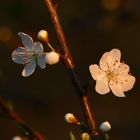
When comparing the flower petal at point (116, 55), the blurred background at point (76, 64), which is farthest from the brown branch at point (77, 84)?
the blurred background at point (76, 64)

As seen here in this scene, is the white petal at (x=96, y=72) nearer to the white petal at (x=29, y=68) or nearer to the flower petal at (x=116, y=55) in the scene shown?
the flower petal at (x=116, y=55)

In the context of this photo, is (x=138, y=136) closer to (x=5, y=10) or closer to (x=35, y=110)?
(x=35, y=110)

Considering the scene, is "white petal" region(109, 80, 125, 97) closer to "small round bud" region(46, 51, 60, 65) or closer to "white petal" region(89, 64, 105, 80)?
"white petal" region(89, 64, 105, 80)

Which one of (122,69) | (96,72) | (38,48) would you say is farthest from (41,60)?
(122,69)

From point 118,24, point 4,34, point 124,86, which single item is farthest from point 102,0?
point 124,86

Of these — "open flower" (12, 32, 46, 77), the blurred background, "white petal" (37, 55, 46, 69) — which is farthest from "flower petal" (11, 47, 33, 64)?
the blurred background

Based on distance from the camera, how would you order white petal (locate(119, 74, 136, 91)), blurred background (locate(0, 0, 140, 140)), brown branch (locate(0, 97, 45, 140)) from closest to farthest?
brown branch (locate(0, 97, 45, 140)), white petal (locate(119, 74, 136, 91)), blurred background (locate(0, 0, 140, 140))

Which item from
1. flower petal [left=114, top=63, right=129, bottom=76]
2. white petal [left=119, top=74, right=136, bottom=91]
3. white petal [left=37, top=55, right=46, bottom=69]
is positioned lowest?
A: white petal [left=119, top=74, right=136, bottom=91]
